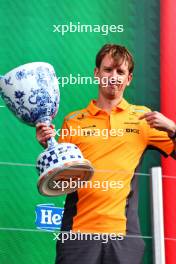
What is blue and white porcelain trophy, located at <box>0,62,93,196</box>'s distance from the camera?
157 centimetres

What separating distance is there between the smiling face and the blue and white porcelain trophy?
13cm

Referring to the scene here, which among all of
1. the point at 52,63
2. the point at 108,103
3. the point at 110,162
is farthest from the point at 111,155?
the point at 52,63

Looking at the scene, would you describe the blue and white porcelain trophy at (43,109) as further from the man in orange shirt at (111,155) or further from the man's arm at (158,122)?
the man's arm at (158,122)

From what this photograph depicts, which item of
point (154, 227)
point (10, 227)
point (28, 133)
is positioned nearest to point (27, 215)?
point (10, 227)

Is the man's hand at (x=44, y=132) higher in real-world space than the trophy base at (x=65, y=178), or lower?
higher

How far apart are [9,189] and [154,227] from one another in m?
0.45

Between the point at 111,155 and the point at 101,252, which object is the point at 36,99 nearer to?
the point at 111,155

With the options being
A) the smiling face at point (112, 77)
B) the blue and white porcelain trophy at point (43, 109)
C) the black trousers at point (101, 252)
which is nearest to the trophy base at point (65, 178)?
the blue and white porcelain trophy at point (43, 109)

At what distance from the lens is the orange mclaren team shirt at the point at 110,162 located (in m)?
1.65

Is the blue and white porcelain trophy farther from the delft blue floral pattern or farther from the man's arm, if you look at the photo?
the man's arm

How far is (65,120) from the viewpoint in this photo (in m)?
1.76

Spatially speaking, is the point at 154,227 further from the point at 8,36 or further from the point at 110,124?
the point at 8,36

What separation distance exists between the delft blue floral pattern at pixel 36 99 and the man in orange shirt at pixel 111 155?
0.03 m

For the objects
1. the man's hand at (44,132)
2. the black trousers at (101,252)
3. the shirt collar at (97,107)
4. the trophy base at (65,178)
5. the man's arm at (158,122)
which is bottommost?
the black trousers at (101,252)
